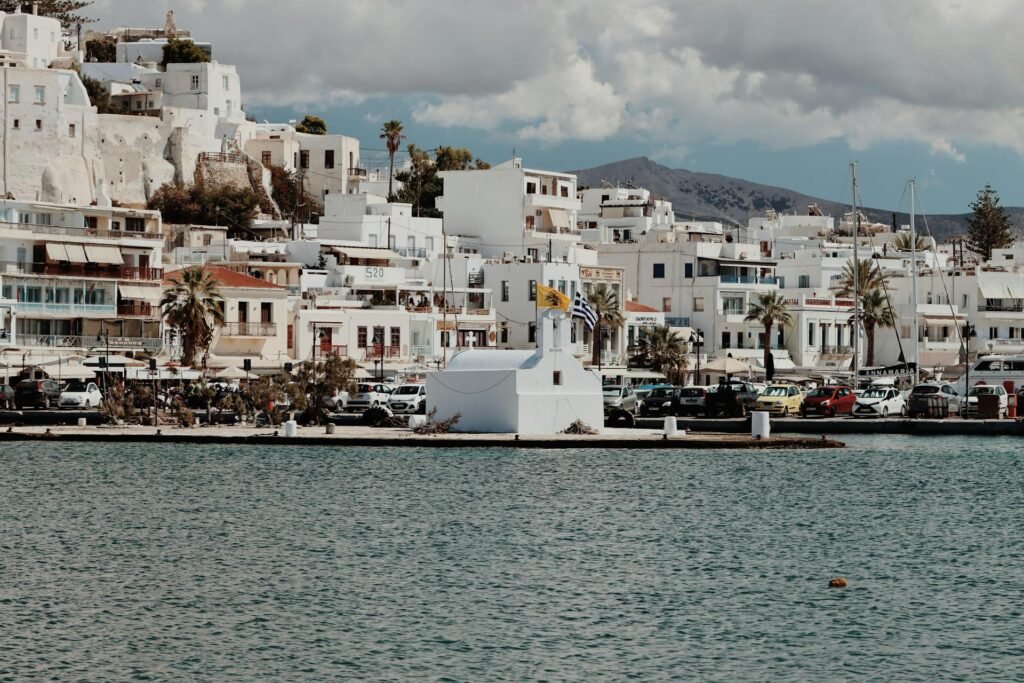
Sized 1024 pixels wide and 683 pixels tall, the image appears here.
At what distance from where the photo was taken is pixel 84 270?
83000mm

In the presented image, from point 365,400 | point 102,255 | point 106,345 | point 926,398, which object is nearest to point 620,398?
point 365,400

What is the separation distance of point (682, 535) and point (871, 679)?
15.4 metres

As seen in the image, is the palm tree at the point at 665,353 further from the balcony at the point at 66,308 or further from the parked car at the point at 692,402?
the balcony at the point at 66,308

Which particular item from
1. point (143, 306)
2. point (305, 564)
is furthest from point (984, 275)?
point (305, 564)

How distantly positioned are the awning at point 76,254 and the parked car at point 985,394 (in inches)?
1513

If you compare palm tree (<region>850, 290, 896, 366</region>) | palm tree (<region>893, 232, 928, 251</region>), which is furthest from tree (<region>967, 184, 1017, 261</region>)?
palm tree (<region>850, 290, 896, 366</region>)

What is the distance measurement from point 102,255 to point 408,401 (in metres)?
19.7

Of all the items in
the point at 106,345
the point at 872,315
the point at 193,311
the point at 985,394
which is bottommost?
the point at 985,394

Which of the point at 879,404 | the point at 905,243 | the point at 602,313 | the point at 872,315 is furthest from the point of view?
the point at 905,243

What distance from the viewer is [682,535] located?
136 ft

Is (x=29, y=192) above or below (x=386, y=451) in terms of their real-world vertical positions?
above

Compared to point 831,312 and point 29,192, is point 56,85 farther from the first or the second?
point 831,312

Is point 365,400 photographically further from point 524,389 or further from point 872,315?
point 872,315

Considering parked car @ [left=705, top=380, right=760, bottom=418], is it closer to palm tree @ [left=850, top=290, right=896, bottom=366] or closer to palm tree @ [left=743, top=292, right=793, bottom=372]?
palm tree @ [left=743, top=292, right=793, bottom=372]
